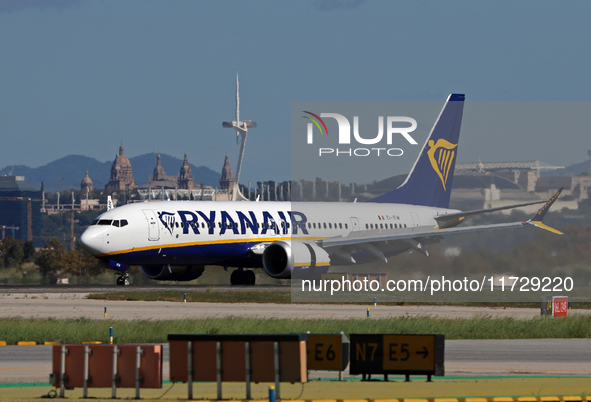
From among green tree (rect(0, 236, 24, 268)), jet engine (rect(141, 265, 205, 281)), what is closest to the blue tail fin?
jet engine (rect(141, 265, 205, 281))

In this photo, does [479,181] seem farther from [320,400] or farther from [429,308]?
[320,400]

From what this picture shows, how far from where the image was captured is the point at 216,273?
64312 millimetres

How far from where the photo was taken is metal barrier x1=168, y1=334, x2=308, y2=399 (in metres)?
17.0

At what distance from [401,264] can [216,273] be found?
2141 cm

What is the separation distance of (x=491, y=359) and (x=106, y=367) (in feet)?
35.2

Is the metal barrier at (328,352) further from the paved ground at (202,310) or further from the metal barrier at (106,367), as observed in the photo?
the paved ground at (202,310)

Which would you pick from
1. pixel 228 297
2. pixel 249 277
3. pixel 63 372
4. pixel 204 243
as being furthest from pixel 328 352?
pixel 249 277

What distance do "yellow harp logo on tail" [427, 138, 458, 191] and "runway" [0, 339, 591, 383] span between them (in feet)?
106

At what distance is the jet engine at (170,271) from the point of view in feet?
181

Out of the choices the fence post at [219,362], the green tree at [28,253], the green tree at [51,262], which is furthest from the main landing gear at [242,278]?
the fence post at [219,362]

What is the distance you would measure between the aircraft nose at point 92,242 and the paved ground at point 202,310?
2.60 m

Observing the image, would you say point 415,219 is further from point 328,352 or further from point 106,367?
point 106,367

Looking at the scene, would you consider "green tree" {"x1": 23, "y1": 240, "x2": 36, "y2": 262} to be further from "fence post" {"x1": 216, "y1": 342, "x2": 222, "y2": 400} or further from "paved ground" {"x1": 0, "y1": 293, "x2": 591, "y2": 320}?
"fence post" {"x1": 216, "y1": 342, "x2": 222, "y2": 400}

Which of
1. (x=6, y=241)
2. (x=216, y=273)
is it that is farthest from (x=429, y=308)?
(x=6, y=241)
